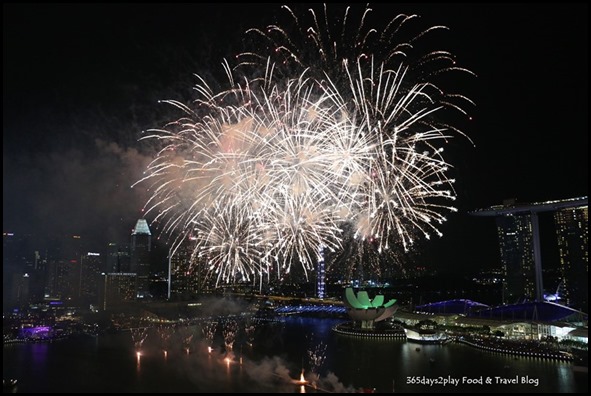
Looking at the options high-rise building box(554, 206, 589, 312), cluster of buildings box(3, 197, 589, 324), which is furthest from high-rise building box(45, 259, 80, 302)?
high-rise building box(554, 206, 589, 312)

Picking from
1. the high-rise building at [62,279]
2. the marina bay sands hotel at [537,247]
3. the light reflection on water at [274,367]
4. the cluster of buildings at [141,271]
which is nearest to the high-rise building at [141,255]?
the cluster of buildings at [141,271]

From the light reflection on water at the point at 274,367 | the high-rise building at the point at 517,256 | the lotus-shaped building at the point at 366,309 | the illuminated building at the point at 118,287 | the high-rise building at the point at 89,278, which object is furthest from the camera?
the high-rise building at the point at 89,278

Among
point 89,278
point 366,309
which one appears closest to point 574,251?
point 366,309

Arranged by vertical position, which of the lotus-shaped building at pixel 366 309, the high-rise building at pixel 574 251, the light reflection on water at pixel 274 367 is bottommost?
the light reflection on water at pixel 274 367

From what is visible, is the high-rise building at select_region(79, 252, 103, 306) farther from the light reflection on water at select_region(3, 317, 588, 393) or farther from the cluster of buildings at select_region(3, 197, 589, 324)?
the light reflection on water at select_region(3, 317, 588, 393)

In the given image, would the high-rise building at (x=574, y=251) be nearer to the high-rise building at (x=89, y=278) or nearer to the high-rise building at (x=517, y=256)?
the high-rise building at (x=517, y=256)

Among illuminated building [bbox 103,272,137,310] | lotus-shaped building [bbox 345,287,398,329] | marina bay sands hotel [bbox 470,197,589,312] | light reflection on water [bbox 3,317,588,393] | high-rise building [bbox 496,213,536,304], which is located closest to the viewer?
light reflection on water [bbox 3,317,588,393]

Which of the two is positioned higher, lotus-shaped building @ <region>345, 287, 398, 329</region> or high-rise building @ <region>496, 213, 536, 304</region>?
high-rise building @ <region>496, 213, 536, 304</region>
